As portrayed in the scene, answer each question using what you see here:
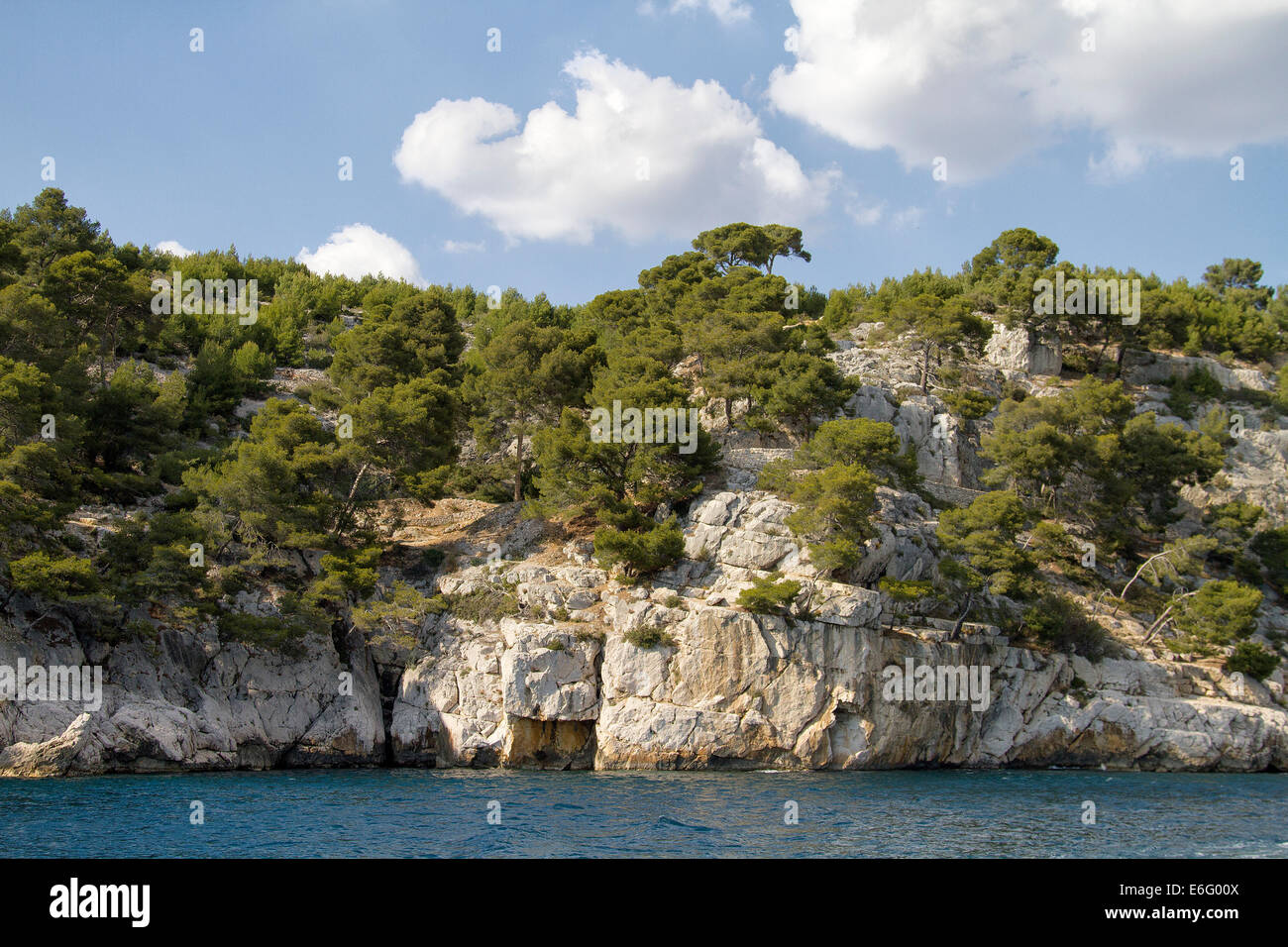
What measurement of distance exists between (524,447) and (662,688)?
Answer: 21.8 m

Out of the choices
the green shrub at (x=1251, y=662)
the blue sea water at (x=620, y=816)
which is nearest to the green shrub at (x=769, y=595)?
the blue sea water at (x=620, y=816)

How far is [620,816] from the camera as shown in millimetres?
22703

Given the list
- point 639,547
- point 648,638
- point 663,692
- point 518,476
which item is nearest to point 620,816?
point 663,692

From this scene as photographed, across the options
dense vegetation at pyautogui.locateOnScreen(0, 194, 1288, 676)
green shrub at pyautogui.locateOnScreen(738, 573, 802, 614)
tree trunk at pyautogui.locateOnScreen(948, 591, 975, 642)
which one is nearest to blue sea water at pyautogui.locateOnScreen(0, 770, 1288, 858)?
green shrub at pyautogui.locateOnScreen(738, 573, 802, 614)

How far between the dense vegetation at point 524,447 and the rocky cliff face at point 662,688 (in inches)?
57.3

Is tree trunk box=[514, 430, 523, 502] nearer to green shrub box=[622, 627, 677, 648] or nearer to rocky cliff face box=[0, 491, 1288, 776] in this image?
rocky cliff face box=[0, 491, 1288, 776]

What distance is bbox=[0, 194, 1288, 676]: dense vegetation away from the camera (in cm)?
3225

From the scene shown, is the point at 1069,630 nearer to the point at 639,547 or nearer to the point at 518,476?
the point at 639,547

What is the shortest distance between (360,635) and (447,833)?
55.7 ft

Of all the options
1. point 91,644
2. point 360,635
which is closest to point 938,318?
point 360,635

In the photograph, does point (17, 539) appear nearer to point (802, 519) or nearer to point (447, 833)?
point (447, 833)

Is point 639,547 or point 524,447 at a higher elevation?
point 524,447

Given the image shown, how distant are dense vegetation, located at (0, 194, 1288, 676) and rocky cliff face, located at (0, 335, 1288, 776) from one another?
4.77 feet

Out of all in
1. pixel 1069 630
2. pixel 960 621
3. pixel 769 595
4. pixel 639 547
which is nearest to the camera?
pixel 769 595
